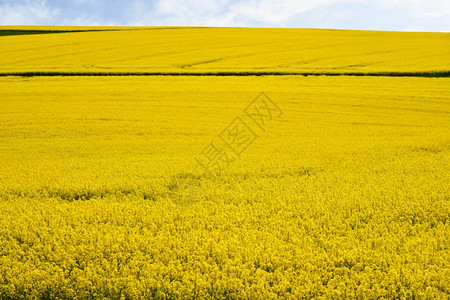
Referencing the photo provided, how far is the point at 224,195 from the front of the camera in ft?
16.0

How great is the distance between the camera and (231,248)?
11.8 ft

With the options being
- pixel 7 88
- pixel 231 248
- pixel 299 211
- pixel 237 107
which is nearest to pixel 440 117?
pixel 237 107

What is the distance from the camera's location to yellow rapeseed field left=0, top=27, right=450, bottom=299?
3225 mm

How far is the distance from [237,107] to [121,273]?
7924 millimetres

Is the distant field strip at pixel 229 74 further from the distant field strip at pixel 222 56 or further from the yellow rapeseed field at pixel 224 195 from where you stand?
the yellow rapeseed field at pixel 224 195

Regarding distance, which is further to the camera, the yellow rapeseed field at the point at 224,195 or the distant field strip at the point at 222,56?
the distant field strip at the point at 222,56

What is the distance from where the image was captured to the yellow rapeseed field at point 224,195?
127 inches

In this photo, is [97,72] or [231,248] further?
[97,72]

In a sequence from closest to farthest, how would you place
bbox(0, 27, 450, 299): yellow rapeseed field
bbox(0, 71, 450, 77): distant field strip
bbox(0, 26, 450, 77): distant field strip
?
bbox(0, 27, 450, 299): yellow rapeseed field, bbox(0, 71, 450, 77): distant field strip, bbox(0, 26, 450, 77): distant field strip

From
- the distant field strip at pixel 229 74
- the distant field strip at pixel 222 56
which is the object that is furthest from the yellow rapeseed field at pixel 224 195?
the distant field strip at pixel 222 56

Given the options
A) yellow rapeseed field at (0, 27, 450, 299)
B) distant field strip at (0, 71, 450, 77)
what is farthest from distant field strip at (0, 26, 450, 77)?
yellow rapeseed field at (0, 27, 450, 299)

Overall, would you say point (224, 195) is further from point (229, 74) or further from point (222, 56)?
point (222, 56)

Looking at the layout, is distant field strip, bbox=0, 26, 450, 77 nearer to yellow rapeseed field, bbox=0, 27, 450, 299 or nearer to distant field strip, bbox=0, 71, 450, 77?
distant field strip, bbox=0, 71, 450, 77

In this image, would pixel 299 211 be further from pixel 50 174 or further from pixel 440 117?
pixel 440 117
